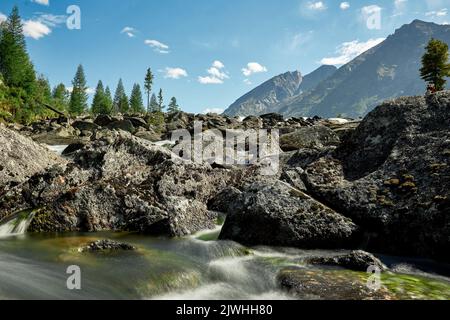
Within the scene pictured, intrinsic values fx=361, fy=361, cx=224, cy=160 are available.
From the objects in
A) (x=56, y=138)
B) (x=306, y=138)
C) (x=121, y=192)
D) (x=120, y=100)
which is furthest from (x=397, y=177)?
(x=120, y=100)

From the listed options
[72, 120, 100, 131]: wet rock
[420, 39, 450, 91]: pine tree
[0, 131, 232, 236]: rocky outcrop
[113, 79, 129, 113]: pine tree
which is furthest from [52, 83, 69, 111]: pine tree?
[0, 131, 232, 236]: rocky outcrop

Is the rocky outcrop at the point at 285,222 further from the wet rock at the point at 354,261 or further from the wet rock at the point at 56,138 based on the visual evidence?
the wet rock at the point at 56,138

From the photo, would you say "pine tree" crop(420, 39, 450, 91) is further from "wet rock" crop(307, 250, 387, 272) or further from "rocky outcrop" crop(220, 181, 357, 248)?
"wet rock" crop(307, 250, 387, 272)

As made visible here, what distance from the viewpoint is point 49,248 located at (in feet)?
33.9

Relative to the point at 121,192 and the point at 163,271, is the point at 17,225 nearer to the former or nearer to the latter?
the point at 121,192

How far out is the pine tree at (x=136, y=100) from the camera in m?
165

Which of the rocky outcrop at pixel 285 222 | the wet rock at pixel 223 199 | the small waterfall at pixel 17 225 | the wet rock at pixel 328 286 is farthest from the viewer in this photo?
the wet rock at pixel 223 199

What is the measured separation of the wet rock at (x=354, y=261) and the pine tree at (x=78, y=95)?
143704 millimetres

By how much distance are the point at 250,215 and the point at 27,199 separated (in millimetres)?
8736

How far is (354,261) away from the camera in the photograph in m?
8.92

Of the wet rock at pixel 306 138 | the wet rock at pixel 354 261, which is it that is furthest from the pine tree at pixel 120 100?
the wet rock at pixel 354 261

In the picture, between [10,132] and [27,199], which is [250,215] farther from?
[10,132]

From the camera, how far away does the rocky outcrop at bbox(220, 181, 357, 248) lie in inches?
425
